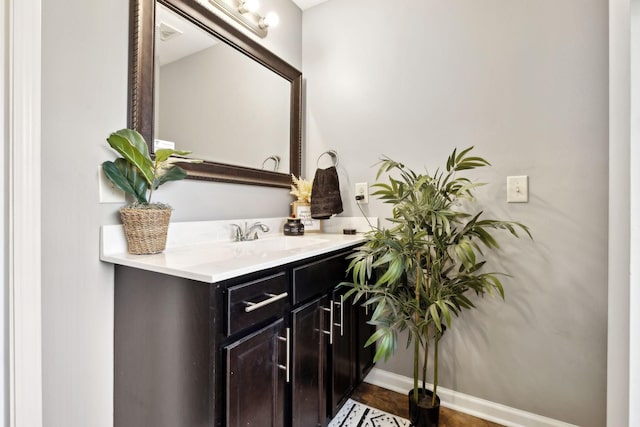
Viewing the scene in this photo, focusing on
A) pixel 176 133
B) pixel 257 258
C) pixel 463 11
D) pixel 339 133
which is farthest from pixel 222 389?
pixel 463 11

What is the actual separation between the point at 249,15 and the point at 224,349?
5.33ft

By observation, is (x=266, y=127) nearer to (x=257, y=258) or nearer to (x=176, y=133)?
(x=176, y=133)

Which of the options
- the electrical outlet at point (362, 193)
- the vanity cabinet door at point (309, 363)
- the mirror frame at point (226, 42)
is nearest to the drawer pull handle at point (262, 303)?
the vanity cabinet door at point (309, 363)

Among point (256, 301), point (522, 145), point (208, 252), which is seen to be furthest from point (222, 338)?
point (522, 145)

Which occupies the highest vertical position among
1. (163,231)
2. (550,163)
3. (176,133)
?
(176,133)

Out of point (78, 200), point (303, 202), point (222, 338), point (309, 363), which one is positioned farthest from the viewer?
point (303, 202)

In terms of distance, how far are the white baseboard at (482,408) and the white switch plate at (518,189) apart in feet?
3.27

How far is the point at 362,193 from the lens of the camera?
1755 millimetres

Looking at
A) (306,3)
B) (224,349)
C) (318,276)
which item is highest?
(306,3)

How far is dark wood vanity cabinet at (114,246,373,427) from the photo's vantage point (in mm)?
753

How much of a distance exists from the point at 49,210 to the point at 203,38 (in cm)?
96

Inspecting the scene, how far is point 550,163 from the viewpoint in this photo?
4.26ft

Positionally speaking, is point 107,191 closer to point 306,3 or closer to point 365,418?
point 365,418

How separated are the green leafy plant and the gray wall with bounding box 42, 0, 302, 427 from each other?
79mm
